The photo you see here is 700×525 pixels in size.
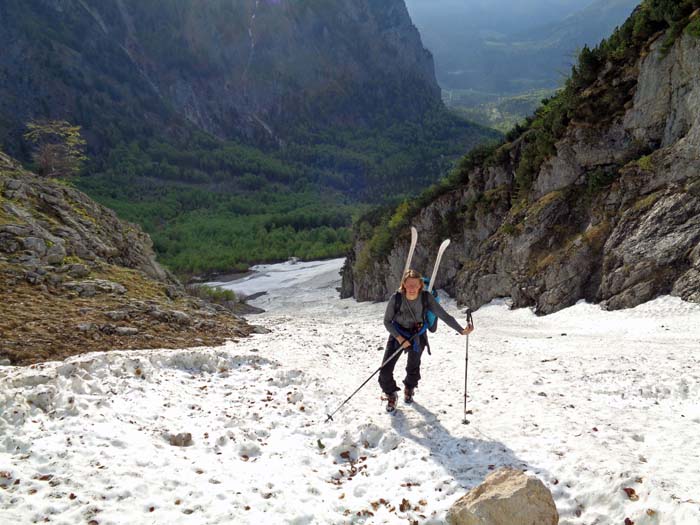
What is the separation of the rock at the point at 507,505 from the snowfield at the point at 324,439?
16.9 inches

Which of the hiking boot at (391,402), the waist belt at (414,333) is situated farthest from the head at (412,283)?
the hiking boot at (391,402)

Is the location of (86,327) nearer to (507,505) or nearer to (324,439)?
(324,439)

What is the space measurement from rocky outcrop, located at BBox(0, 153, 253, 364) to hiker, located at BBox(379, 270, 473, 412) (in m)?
7.04

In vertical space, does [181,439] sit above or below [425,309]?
below

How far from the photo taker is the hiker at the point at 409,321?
8352 millimetres

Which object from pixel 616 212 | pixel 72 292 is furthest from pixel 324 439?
pixel 616 212

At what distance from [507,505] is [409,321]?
3907mm

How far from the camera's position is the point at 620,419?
778 centimetres

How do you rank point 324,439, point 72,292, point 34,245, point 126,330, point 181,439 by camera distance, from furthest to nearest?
point 34,245
point 72,292
point 126,330
point 324,439
point 181,439

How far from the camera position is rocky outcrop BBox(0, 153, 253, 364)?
36.9 feet

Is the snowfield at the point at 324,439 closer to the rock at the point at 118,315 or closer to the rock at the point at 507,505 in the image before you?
the rock at the point at 507,505

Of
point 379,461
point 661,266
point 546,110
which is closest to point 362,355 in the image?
point 379,461

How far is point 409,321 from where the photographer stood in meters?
8.59

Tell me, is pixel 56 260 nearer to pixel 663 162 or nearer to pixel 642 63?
pixel 663 162
